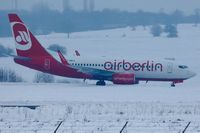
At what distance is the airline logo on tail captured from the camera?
4619cm

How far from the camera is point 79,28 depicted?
167250 millimetres

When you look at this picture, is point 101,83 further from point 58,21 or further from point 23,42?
point 58,21

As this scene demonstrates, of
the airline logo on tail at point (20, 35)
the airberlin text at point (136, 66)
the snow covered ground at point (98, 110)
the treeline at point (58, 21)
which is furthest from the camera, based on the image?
the treeline at point (58, 21)

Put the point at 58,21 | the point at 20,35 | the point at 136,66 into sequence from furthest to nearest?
the point at 58,21 < the point at 20,35 < the point at 136,66

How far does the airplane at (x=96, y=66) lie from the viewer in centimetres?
4553

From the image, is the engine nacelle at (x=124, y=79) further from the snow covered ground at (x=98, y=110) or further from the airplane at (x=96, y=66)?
the snow covered ground at (x=98, y=110)

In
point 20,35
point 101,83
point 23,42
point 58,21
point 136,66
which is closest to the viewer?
point 136,66

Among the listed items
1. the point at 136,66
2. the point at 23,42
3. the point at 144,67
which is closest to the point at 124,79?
the point at 136,66

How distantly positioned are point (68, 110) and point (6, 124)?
5247 millimetres

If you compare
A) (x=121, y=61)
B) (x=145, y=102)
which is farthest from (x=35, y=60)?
(x=145, y=102)

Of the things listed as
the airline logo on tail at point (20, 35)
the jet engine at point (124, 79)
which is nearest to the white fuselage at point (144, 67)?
the jet engine at point (124, 79)

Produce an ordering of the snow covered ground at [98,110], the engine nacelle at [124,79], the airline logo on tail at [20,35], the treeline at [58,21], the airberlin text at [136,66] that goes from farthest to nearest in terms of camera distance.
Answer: the treeline at [58,21], the airline logo on tail at [20,35], the airberlin text at [136,66], the engine nacelle at [124,79], the snow covered ground at [98,110]

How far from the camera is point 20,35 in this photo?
152 feet

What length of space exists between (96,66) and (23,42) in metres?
6.60
